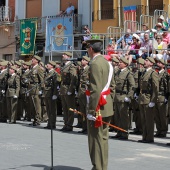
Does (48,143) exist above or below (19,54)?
below

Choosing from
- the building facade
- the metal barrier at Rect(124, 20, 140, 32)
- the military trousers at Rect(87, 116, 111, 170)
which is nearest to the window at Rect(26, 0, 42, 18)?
the building facade

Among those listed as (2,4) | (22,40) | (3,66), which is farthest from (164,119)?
(2,4)

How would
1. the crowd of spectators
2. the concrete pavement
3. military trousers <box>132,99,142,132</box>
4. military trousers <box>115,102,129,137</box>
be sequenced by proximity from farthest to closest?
the crowd of spectators < military trousers <box>132,99,142,132</box> < military trousers <box>115,102,129,137</box> < the concrete pavement

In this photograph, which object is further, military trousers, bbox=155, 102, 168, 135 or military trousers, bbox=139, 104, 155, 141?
military trousers, bbox=155, 102, 168, 135

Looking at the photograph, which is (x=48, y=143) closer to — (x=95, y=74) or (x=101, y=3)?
(x=95, y=74)

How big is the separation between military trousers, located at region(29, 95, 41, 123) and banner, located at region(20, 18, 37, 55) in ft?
45.3

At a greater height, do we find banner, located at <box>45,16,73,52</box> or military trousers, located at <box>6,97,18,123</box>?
banner, located at <box>45,16,73,52</box>

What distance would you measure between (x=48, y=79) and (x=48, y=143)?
365 cm

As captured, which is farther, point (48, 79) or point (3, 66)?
point (3, 66)

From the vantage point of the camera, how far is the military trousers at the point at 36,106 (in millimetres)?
16828

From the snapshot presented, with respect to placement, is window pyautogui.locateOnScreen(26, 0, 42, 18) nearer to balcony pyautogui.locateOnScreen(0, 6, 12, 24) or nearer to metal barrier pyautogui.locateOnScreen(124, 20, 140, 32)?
balcony pyautogui.locateOnScreen(0, 6, 12, 24)

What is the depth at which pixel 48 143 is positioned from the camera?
499 inches

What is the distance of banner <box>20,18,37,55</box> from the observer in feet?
101

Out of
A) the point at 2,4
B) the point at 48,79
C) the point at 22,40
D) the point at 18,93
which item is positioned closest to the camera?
the point at 48,79
